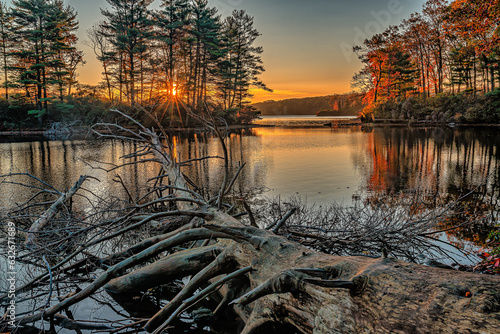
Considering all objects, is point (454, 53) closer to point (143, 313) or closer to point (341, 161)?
point (341, 161)

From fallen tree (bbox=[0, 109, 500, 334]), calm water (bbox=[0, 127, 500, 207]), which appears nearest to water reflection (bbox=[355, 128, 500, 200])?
calm water (bbox=[0, 127, 500, 207])

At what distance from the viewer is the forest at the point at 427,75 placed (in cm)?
3425

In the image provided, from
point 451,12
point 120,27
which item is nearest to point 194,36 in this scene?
point 120,27

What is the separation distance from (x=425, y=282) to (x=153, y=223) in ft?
15.4

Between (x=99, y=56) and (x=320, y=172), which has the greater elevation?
(x=99, y=56)

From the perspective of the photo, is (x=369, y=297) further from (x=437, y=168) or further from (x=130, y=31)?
(x=130, y=31)

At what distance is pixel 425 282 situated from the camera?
1.95 meters

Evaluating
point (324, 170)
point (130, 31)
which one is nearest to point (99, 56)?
point (130, 31)

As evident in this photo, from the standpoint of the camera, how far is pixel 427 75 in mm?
49125

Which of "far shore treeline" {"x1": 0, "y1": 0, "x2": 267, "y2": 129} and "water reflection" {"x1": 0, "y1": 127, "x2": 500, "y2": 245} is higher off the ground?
"far shore treeline" {"x1": 0, "y1": 0, "x2": 267, "y2": 129}

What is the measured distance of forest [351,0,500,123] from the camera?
3425 cm

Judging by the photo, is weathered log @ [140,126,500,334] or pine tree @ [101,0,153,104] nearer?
weathered log @ [140,126,500,334]

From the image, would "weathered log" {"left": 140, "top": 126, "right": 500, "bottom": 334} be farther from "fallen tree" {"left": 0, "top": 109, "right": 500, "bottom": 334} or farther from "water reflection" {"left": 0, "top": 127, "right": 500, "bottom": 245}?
"water reflection" {"left": 0, "top": 127, "right": 500, "bottom": 245}

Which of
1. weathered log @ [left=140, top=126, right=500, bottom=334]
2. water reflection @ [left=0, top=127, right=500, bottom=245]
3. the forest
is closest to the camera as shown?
weathered log @ [left=140, top=126, right=500, bottom=334]
